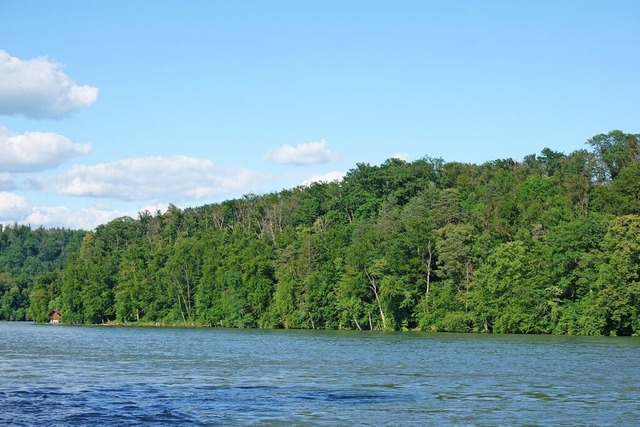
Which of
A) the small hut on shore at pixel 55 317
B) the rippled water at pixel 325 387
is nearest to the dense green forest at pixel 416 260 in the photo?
the small hut on shore at pixel 55 317

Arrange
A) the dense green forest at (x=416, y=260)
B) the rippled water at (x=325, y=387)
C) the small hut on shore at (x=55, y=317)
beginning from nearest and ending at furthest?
the rippled water at (x=325, y=387)
the dense green forest at (x=416, y=260)
the small hut on shore at (x=55, y=317)

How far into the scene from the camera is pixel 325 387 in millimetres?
42844

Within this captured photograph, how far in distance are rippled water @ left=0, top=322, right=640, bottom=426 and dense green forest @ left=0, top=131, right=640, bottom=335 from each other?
32.6 m

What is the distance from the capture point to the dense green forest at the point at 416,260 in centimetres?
10269

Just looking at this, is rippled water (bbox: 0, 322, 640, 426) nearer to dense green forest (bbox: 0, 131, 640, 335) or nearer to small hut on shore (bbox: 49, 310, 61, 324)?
dense green forest (bbox: 0, 131, 640, 335)

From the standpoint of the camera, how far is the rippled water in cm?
3306

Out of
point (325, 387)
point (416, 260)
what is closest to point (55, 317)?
point (416, 260)

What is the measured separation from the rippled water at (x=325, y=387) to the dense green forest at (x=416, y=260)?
32.6m

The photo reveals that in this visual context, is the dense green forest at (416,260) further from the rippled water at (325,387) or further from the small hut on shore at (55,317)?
the rippled water at (325,387)

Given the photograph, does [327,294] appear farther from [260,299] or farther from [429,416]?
[429,416]

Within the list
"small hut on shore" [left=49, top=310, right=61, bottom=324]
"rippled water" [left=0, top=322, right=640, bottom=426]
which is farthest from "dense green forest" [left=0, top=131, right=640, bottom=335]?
"rippled water" [left=0, top=322, right=640, bottom=426]

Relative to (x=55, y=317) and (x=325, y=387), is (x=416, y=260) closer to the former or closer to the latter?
(x=325, y=387)

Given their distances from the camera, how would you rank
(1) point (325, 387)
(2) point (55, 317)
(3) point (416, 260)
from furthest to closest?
(2) point (55, 317) < (3) point (416, 260) < (1) point (325, 387)

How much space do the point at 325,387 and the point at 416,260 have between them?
3089 inches
